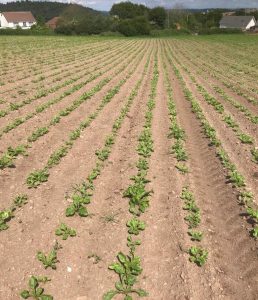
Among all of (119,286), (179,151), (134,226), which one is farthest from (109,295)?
(179,151)

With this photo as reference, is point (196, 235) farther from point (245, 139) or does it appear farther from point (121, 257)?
point (245, 139)

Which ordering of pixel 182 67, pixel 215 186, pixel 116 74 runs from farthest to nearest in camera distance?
pixel 182 67
pixel 116 74
pixel 215 186

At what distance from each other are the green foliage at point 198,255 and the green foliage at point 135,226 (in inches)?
44.8

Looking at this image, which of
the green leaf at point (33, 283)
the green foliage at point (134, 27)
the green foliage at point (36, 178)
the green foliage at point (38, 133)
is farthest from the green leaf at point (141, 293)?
the green foliage at point (134, 27)

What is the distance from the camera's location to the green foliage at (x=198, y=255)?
6299 mm

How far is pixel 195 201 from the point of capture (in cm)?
821

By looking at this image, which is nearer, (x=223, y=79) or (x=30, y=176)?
(x=30, y=176)

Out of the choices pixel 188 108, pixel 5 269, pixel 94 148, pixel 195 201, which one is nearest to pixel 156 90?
pixel 188 108

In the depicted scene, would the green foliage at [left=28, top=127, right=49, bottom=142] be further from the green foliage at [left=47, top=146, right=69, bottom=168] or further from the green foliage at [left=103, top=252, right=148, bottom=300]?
the green foliage at [left=103, top=252, right=148, bottom=300]

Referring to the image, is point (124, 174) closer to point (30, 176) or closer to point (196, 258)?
point (30, 176)

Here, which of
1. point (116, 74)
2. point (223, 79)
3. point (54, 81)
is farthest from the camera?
point (116, 74)

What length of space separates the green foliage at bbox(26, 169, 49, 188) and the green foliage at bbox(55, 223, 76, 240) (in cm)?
196

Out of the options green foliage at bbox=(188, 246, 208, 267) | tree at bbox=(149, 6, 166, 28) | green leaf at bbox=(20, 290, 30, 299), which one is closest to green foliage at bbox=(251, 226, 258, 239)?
green foliage at bbox=(188, 246, 208, 267)

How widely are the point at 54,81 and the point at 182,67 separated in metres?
12.6
